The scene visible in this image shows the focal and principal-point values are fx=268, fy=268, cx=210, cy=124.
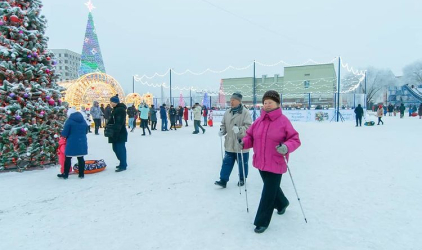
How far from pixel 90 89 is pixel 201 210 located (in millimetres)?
15691

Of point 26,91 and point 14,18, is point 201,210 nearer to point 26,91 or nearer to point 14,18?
point 26,91

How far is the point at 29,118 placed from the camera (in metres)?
6.02

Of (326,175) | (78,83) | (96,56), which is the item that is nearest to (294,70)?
(96,56)

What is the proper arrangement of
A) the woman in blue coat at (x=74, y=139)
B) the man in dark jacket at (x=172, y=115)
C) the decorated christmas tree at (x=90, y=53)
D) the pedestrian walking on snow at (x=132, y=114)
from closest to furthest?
the woman in blue coat at (x=74, y=139)
the pedestrian walking on snow at (x=132, y=114)
the man in dark jacket at (x=172, y=115)
the decorated christmas tree at (x=90, y=53)

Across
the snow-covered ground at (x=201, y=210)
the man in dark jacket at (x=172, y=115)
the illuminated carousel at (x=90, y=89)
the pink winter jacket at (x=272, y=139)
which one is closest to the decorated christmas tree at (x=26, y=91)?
the snow-covered ground at (x=201, y=210)

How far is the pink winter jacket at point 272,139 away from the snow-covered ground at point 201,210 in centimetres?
79

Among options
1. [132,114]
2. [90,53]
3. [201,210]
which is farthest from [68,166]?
[90,53]

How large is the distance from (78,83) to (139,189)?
1345 cm

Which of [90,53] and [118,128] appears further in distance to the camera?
[90,53]

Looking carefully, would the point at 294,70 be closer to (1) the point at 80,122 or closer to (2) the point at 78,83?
(2) the point at 78,83

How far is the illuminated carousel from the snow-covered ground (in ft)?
37.0

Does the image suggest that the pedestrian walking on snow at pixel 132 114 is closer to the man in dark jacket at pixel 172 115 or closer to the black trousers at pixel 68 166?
the man in dark jacket at pixel 172 115

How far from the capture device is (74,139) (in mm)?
5340

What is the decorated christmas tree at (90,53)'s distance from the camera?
20.5 metres
